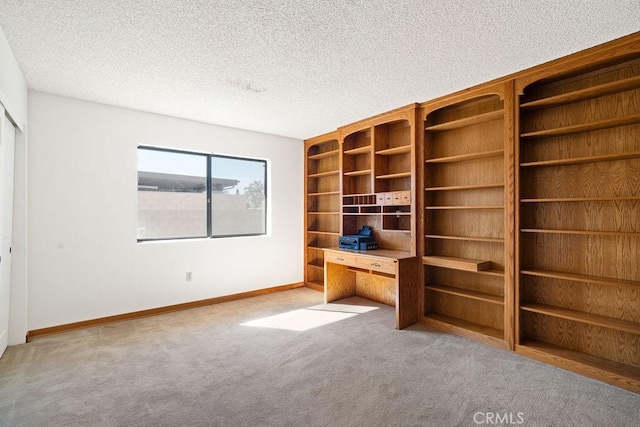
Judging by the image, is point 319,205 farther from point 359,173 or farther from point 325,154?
point 359,173

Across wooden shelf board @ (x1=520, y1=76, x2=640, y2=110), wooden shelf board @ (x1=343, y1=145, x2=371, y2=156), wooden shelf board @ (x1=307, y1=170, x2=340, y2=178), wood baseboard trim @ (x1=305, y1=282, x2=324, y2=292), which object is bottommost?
wood baseboard trim @ (x1=305, y1=282, x2=324, y2=292)

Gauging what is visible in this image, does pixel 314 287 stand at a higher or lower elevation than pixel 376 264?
lower

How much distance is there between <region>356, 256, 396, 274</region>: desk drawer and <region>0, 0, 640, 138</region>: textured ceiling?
5.87 ft

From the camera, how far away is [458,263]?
3.18 metres

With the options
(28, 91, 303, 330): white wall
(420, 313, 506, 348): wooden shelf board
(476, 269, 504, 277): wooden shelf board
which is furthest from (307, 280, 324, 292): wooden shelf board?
(476, 269, 504, 277): wooden shelf board

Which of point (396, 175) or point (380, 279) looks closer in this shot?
point (396, 175)

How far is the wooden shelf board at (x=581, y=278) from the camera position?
233 centimetres

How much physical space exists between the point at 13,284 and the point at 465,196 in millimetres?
4569

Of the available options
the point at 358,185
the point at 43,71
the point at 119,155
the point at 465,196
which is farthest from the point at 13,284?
the point at 465,196

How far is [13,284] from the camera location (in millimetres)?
3016

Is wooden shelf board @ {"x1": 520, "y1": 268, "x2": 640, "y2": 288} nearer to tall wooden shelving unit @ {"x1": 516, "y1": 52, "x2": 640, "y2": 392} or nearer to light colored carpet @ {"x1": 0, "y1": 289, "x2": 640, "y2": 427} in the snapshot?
tall wooden shelving unit @ {"x1": 516, "y1": 52, "x2": 640, "y2": 392}

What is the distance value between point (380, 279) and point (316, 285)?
1.15 m

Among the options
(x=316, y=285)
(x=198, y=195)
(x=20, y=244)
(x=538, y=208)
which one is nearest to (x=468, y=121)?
(x=538, y=208)

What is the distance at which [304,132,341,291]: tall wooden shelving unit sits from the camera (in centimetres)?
512
